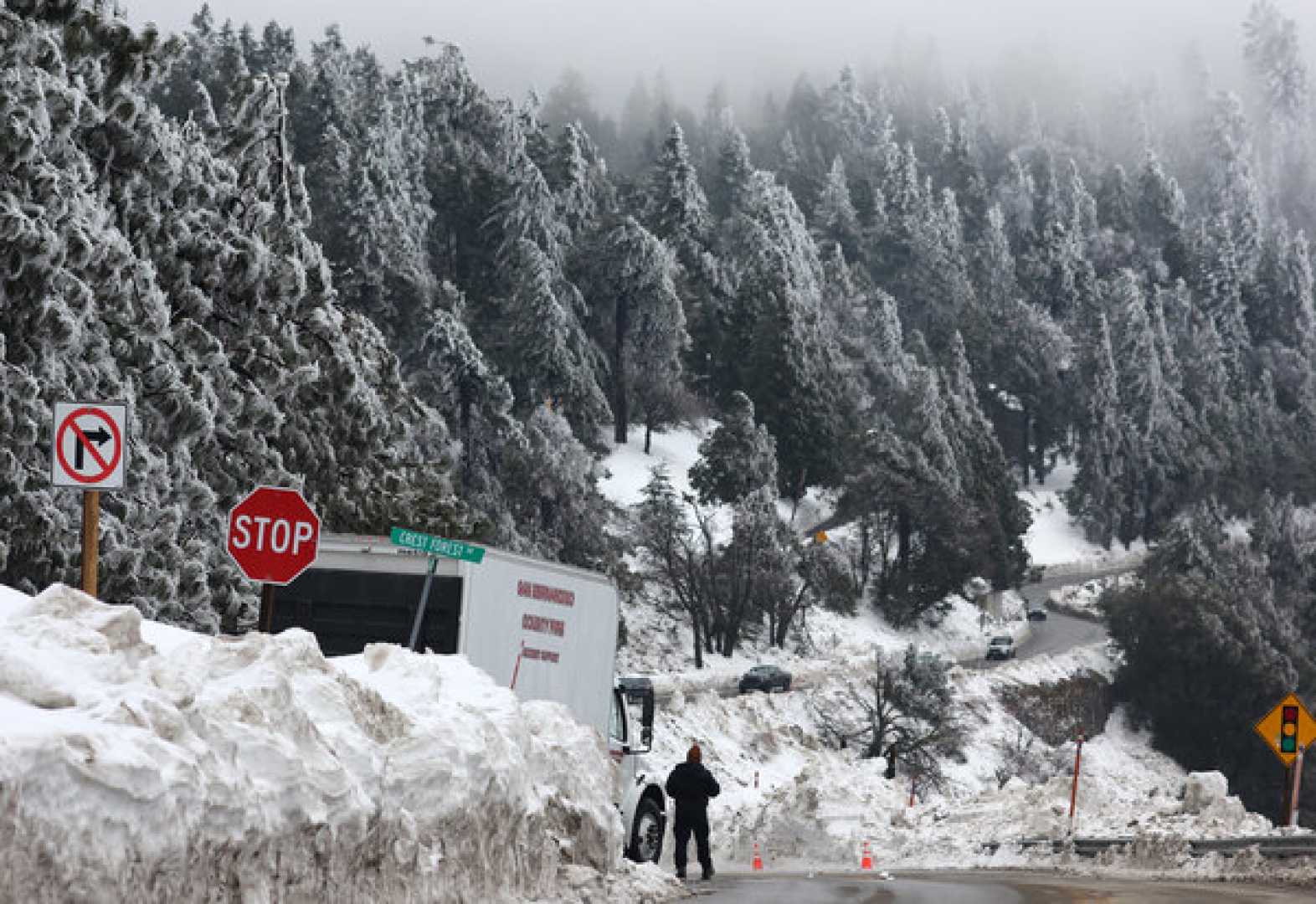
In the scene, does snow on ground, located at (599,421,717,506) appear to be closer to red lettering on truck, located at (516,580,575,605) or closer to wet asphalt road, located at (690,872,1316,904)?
wet asphalt road, located at (690,872,1316,904)

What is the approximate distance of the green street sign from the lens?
18.1 m

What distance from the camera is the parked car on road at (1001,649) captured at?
97.1 m

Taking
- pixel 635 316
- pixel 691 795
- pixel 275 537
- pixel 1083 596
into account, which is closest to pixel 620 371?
pixel 635 316

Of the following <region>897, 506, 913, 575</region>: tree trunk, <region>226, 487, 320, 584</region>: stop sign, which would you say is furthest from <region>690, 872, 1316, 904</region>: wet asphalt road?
<region>897, 506, 913, 575</region>: tree trunk

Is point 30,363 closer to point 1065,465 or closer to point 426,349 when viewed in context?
point 426,349

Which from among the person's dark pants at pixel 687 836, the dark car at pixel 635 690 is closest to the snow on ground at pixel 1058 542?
the dark car at pixel 635 690

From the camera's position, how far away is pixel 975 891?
2138 centimetres

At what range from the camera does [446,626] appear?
1944 cm

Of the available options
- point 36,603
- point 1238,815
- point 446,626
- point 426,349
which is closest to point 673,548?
point 426,349

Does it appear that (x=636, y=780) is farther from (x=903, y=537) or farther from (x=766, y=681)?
(x=903, y=537)

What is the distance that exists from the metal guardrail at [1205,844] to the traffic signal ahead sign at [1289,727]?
2.93 meters

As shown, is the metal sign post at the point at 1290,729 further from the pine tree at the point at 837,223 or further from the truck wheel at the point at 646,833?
the pine tree at the point at 837,223

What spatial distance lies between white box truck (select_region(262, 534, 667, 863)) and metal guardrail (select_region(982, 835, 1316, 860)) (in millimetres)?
7737

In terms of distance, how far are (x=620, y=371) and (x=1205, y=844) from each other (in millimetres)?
82164
